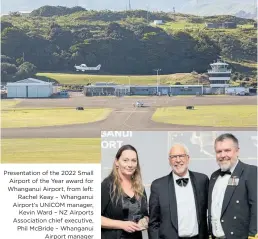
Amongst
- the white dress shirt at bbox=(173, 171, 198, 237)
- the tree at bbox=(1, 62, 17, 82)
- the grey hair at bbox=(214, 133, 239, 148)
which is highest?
the tree at bbox=(1, 62, 17, 82)

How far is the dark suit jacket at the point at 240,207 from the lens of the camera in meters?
3.51

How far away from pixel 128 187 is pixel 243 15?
1.39m

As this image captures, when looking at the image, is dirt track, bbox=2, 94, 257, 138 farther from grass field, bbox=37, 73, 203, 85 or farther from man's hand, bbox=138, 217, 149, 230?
man's hand, bbox=138, 217, 149, 230

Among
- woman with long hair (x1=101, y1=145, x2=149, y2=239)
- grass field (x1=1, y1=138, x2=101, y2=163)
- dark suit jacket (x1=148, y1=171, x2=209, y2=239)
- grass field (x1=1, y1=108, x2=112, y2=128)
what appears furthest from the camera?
grass field (x1=1, y1=108, x2=112, y2=128)

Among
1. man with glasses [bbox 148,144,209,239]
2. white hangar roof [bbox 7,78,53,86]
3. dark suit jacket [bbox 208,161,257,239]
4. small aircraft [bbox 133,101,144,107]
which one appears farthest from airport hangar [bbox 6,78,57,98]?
dark suit jacket [bbox 208,161,257,239]

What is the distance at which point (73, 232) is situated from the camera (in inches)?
151

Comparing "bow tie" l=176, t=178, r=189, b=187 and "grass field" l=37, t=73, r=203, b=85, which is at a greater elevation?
"grass field" l=37, t=73, r=203, b=85

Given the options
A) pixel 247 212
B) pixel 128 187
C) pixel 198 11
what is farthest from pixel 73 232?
pixel 198 11

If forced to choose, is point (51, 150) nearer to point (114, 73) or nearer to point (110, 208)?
point (110, 208)

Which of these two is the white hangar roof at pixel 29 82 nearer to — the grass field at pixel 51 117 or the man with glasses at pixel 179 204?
the grass field at pixel 51 117

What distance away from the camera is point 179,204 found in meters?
3.53

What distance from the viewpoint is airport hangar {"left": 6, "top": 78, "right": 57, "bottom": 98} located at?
402 centimetres

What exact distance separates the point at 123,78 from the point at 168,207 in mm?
1046

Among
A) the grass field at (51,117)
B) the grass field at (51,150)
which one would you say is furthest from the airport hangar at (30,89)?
A: the grass field at (51,150)
